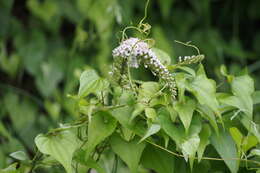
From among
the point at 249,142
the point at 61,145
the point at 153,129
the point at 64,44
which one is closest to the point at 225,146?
the point at 249,142

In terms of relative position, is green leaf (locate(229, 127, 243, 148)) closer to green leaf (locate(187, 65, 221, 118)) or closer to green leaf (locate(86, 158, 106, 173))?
green leaf (locate(187, 65, 221, 118))

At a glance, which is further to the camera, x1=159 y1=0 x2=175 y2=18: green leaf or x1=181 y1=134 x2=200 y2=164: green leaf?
x1=159 y1=0 x2=175 y2=18: green leaf

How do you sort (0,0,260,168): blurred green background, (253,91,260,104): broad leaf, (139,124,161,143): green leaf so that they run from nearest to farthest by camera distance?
(139,124,161,143): green leaf → (253,91,260,104): broad leaf → (0,0,260,168): blurred green background

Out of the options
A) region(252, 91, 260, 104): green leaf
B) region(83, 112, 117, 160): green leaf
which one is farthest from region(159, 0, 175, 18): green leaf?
region(83, 112, 117, 160): green leaf

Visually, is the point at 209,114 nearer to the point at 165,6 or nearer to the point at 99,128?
the point at 99,128

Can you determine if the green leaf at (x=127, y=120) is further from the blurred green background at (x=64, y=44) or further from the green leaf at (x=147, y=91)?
the blurred green background at (x=64, y=44)

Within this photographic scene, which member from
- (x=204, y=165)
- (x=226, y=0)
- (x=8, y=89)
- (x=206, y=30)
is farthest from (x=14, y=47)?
(x=204, y=165)

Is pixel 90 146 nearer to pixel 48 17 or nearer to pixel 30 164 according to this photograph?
pixel 30 164
